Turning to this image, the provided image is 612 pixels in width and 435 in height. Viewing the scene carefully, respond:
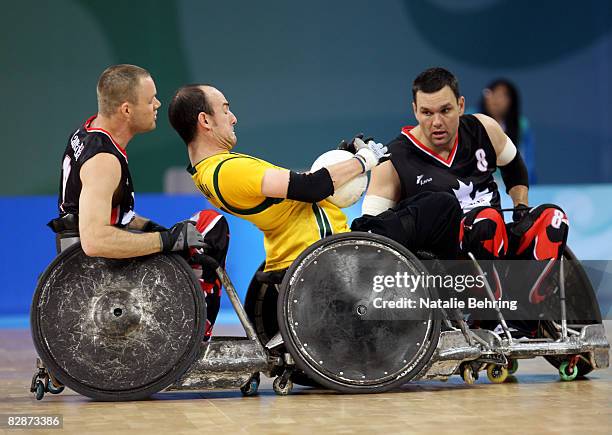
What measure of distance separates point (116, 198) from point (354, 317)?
104 centimetres

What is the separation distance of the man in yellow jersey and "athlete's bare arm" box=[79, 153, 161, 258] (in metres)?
0.40

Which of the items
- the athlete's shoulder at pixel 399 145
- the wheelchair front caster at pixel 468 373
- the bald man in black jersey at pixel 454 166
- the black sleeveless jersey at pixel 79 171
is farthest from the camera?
the athlete's shoulder at pixel 399 145

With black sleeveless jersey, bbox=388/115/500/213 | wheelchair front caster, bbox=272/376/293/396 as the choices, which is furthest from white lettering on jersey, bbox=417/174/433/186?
wheelchair front caster, bbox=272/376/293/396

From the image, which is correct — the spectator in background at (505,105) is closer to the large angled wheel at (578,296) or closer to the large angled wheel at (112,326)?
the large angled wheel at (578,296)

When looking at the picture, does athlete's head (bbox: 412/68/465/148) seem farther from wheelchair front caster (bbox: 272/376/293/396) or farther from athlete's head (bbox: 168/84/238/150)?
wheelchair front caster (bbox: 272/376/293/396)

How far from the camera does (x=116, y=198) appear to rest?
457cm

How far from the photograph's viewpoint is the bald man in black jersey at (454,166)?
511cm

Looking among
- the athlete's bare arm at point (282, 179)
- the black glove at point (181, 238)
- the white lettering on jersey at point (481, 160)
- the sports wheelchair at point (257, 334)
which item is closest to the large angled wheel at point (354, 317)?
the sports wheelchair at point (257, 334)

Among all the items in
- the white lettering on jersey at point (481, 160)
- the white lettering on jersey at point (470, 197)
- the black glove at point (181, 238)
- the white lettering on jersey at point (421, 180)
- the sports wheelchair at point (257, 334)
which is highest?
the white lettering on jersey at point (481, 160)

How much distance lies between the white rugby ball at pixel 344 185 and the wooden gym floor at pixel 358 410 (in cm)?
79

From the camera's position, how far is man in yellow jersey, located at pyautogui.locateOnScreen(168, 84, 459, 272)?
4.65 metres

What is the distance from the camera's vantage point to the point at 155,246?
448 centimetres

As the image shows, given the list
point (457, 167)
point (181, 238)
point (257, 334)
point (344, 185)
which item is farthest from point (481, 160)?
point (181, 238)

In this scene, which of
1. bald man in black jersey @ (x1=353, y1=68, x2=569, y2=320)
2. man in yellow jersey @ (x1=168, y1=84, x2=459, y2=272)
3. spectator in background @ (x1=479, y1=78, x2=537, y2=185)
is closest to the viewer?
man in yellow jersey @ (x1=168, y1=84, x2=459, y2=272)
